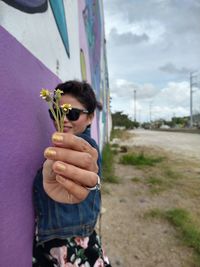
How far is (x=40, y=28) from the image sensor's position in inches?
52.9

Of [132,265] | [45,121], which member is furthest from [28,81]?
[132,265]

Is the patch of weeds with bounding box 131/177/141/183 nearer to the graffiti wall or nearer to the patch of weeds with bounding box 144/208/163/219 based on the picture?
the patch of weeds with bounding box 144/208/163/219

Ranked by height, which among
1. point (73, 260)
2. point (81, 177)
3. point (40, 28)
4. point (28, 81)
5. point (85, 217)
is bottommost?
point (73, 260)

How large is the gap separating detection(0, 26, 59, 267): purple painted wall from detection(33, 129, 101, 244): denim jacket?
0.03 m

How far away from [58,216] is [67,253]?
0.17 meters

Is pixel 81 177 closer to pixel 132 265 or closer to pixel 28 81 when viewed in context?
pixel 28 81

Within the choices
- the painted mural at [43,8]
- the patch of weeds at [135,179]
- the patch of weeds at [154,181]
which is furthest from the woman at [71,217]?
the patch of weeds at [135,179]

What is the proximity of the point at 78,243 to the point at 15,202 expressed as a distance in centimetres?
38

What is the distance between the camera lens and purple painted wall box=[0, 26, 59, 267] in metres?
0.92

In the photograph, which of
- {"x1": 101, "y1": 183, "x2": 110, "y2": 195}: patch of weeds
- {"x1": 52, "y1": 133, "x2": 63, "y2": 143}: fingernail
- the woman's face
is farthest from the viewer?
{"x1": 101, "y1": 183, "x2": 110, "y2": 195}: patch of weeds

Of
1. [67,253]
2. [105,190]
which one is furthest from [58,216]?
[105,190]

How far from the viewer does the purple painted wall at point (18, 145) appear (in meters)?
0.92

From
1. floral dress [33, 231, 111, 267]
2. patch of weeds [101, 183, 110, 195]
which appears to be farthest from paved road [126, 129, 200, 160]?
floral dress [33, 231, 111, 267]

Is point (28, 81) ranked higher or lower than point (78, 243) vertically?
higher
